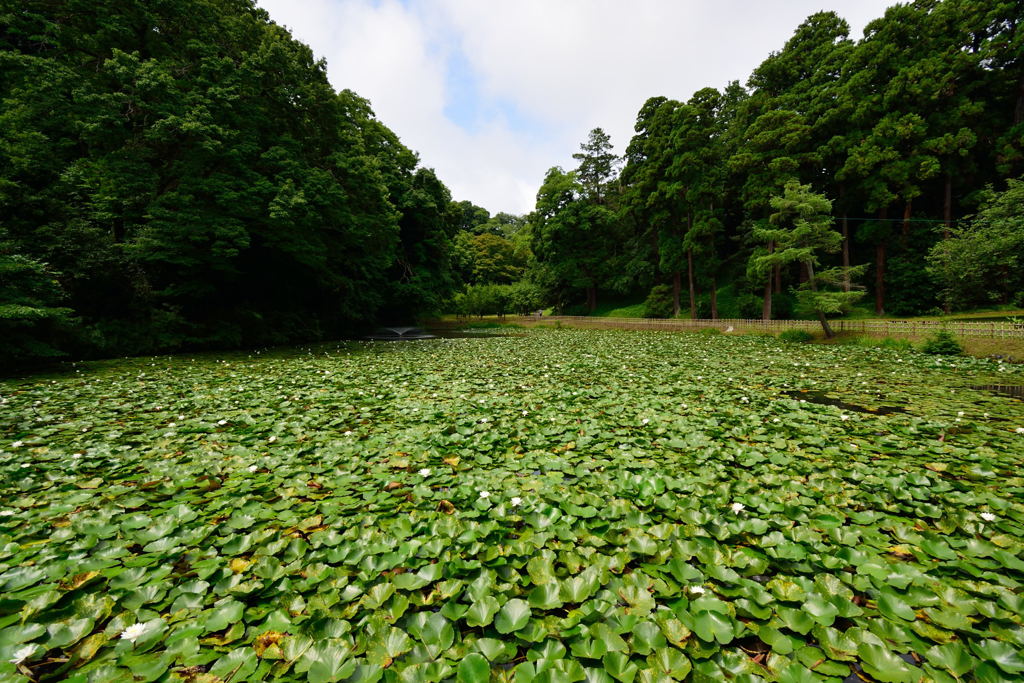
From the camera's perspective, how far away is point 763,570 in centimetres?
200

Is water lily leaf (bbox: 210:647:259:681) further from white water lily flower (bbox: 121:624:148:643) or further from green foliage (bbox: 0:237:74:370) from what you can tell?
green foliage (bbox: 0:237:74:370)

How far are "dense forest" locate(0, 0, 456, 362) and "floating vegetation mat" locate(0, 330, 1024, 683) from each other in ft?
22.0

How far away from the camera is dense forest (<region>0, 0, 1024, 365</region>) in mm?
9188

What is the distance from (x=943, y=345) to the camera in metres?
10.4

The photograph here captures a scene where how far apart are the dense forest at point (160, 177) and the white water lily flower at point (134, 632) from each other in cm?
861

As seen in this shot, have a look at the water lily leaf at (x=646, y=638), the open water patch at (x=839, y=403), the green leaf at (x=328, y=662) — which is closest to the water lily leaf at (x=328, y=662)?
the green leaf at (x=328, y=662)

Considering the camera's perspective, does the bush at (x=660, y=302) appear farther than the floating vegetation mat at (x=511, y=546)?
Yes

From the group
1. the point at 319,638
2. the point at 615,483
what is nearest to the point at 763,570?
the point at 615,483

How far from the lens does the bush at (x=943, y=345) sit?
10.3 m

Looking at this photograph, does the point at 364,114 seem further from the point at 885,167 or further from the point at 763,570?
the point at 885,167

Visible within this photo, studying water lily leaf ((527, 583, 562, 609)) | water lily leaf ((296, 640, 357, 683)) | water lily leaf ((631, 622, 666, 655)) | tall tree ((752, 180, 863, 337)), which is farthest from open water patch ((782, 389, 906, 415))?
tall tree ((752, 180, 863, 337))

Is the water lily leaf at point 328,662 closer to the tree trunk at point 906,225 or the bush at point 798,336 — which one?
the bush at point 798,336

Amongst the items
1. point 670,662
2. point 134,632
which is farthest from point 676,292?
point 134,632

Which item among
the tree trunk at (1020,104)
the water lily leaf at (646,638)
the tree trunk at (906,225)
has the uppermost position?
the tree trunk at (1020,104)
